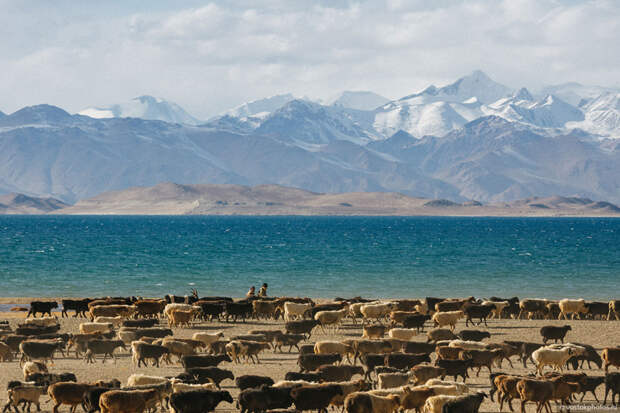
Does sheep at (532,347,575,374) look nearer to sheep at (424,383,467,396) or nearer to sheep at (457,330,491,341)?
sheep at (424,383,467,396)

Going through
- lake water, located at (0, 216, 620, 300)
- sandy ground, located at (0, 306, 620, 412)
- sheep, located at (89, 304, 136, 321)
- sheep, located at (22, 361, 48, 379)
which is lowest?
lake water, located at (0, 216, 620, 300)

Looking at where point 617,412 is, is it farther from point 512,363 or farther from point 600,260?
point 600,260

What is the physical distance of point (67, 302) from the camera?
45.8 m

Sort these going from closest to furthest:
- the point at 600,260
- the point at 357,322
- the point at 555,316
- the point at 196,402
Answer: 1. the point at 196,402
2. the point at 357,322
3. the point at 555,316
4. the point at 600,260

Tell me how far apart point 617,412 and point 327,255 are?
8468 centimetres

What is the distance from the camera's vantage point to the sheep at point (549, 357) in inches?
1019

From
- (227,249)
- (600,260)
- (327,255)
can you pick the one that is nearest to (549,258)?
(600,260)

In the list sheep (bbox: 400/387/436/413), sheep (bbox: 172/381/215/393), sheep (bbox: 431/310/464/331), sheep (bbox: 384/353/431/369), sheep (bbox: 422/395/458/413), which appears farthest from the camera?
sheep (bbox: 431/310/464/331)

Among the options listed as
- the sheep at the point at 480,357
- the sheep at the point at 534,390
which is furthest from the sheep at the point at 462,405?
the sheep at the point at 480,357

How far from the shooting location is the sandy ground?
25.0 metres

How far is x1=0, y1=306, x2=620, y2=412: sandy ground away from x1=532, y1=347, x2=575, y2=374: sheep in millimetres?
1074

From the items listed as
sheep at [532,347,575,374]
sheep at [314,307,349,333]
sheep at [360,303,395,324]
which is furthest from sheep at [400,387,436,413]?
sheep at [360,303,395,324]

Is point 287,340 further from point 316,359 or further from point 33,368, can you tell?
point 33,368

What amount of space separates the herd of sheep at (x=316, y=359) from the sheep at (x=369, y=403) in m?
0.02
